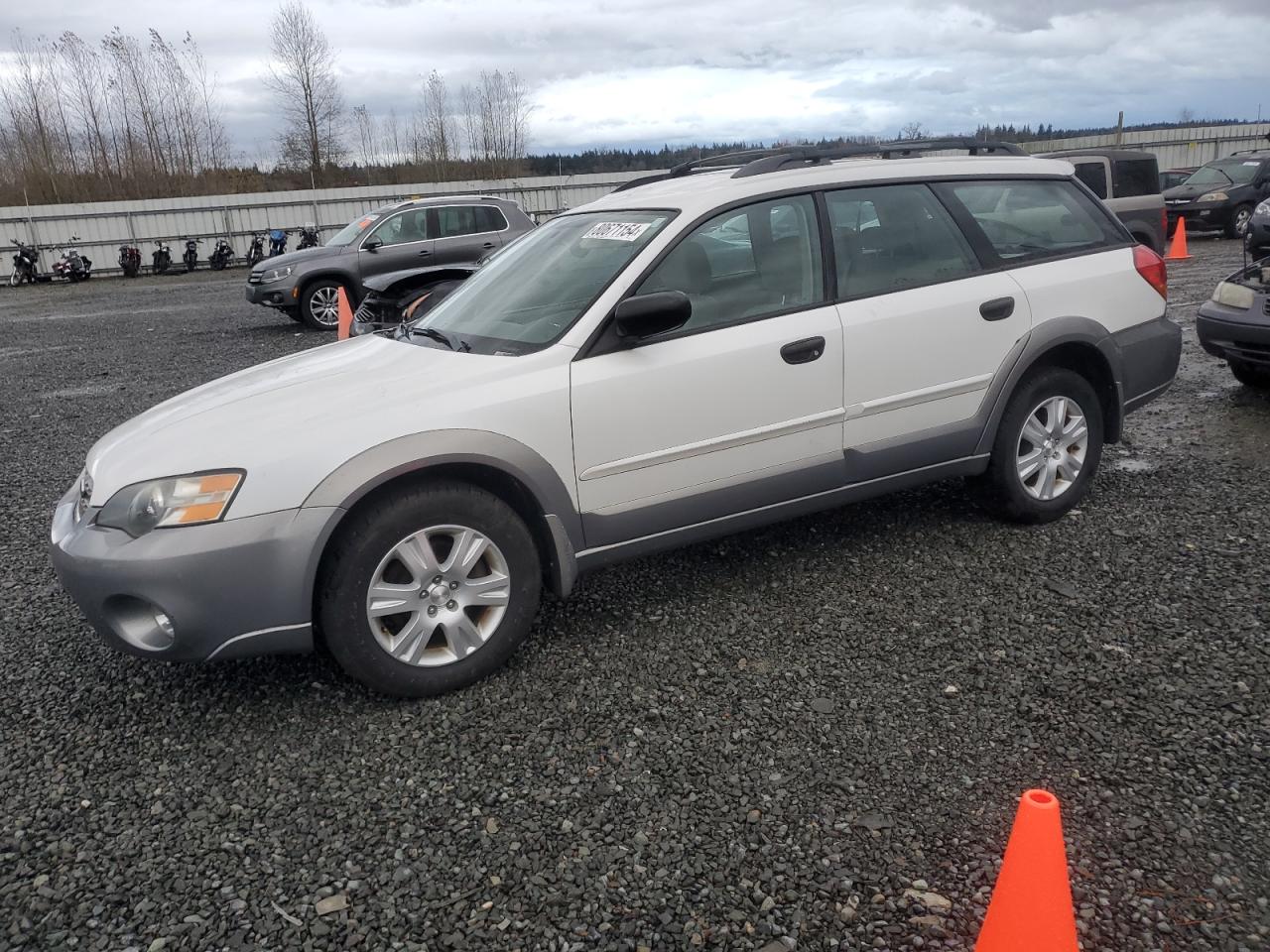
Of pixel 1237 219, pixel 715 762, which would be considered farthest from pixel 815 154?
pixel 1237 219

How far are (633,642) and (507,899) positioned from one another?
1.43m

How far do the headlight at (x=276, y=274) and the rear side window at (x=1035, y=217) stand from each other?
36.7 ft

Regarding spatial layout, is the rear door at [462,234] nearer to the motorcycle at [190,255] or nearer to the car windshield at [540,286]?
the car windshield at [540,286]

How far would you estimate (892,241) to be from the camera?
422 cm

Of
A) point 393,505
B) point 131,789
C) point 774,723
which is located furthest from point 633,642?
point 131,789

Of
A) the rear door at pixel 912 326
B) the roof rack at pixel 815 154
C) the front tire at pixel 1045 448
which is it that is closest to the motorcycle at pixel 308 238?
the roof rack at pixel 815 154

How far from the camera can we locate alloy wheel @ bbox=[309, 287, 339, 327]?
13727mm

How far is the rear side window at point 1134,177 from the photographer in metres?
11.4

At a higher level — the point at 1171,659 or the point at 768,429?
the point at 768,429

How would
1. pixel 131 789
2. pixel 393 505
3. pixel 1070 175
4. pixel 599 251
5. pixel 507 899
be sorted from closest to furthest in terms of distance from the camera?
pixel 507 899 < pixel 131 789 < pixel 393 505 < pixel 599 251 < pixel 1070 175

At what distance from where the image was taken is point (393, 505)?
3209mm

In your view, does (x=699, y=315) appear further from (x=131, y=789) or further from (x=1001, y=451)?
(x=131, y=789)

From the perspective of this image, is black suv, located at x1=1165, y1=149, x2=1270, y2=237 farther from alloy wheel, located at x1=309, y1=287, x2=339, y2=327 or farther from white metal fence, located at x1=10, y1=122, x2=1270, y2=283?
alloy wheel, located at x1=309, y1=287, x2=339, y2=327

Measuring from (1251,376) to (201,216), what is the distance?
1115 inches
